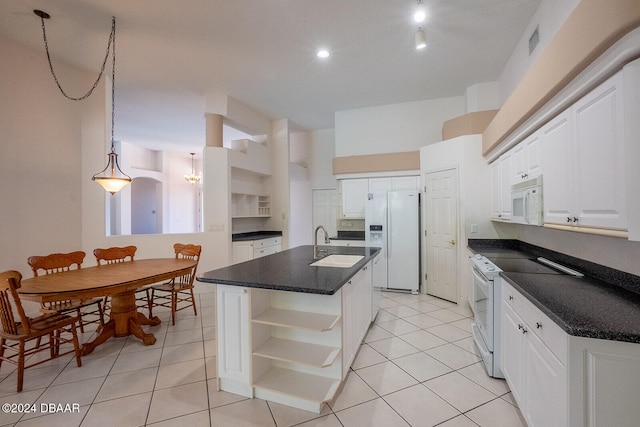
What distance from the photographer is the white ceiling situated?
264 centimetres

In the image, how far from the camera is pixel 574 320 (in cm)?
118

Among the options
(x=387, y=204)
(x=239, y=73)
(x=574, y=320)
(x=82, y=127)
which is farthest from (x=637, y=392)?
(x=82, y=127)

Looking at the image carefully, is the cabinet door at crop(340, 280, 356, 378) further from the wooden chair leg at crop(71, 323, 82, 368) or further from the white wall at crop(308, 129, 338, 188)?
the white wall at crop(308, 129, 338, 188)

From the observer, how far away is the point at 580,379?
1134mm

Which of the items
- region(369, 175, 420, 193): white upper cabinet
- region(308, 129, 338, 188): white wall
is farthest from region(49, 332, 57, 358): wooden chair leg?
region(308, 129, 338, 188): white wall

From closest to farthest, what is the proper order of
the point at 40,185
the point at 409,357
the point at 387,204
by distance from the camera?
1. the point at 409,357
2. the point at 40,185
3. the point at 387,204

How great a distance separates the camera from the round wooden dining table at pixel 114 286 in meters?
2.16

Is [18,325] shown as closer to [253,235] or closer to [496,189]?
[253,235]

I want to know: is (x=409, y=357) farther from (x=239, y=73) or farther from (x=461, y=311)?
(x=239, y=73)

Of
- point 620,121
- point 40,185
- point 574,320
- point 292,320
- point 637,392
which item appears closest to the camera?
point 637,392

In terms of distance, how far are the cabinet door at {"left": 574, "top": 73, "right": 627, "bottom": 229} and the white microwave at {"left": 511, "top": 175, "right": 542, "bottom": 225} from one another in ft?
1.56

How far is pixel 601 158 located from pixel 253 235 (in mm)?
5159

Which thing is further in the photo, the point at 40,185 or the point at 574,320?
the point at 40,185

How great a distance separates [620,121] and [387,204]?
3.32 metres
